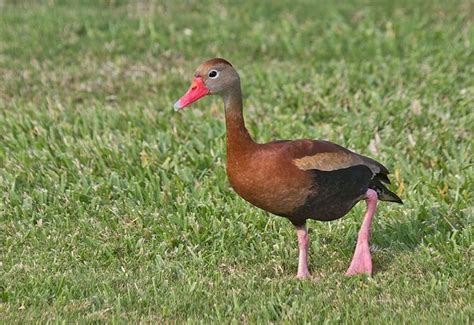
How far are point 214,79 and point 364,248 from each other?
1326 millimetres

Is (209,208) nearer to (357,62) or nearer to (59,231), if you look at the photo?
(59,231)

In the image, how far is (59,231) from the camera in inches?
257

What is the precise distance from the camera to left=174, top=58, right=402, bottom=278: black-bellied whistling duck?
5.51 meters

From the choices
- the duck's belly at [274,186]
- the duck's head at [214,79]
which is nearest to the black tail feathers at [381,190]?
the duck's belly at [274,186]

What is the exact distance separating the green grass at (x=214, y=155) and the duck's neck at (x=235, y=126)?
0.77m

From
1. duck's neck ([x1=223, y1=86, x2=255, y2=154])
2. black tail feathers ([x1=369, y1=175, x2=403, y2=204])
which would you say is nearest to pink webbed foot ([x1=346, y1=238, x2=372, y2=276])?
black tail feathers ([x1=369, y1=175, x2=403, y2=204])

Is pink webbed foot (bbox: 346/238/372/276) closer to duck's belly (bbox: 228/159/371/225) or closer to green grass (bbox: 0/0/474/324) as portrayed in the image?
green grass (bbox: 0/0/474/324)

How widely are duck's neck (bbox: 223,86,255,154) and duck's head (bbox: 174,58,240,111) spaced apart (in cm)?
4

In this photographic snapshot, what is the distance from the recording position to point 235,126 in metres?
5.66

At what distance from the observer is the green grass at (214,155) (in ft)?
18.0

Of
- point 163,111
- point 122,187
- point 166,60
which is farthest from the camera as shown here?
point 166,60

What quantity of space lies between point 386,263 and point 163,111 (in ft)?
11.8

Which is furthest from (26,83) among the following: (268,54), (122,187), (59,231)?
(59,231)

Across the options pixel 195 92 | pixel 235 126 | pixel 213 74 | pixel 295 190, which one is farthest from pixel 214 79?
pixel 295 190
